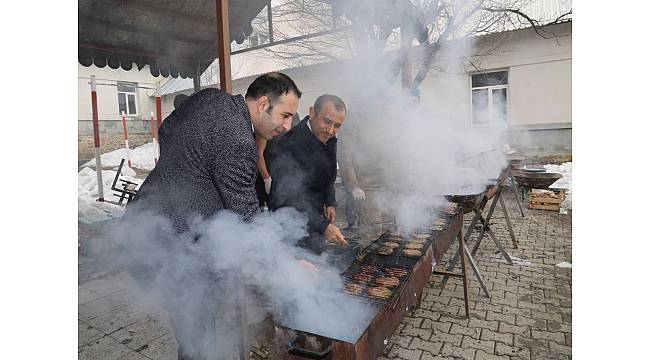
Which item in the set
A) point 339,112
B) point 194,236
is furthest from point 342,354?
point 339,112

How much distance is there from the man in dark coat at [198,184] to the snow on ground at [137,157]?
12332 mm

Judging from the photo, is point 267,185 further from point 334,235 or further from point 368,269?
point 368,269

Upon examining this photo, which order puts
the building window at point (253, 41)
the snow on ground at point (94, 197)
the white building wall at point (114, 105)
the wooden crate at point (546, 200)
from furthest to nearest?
the white building wall at point (114, 105)
the wooden crate at point (546, 200)
the snow on ground at point (94, 197)
the building window at point (253, 41)

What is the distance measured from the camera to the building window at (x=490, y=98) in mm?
8211

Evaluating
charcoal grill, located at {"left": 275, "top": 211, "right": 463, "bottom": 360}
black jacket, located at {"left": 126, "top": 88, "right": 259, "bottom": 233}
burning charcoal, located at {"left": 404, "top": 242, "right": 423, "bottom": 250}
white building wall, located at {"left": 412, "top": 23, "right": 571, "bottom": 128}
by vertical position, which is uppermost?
white building wall, located at {"left": 412, "top": 23, "right": 571, "bottom": 128}

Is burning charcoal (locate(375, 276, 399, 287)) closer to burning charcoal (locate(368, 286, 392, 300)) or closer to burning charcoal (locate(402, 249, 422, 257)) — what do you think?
burning charcoal (locate(368, 286, 392, 300))

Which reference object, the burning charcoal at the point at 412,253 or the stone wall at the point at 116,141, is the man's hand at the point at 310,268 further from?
the stone wall at the point at 116,141

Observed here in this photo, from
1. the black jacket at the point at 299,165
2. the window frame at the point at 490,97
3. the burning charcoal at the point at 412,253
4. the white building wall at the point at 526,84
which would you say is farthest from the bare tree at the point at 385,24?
the burning charcoal at the point at 412,253

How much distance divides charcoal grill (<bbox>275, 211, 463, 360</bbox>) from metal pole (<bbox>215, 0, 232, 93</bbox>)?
1.63 m

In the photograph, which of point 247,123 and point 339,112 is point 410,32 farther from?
point 247,123

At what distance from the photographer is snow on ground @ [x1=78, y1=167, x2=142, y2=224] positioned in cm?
578

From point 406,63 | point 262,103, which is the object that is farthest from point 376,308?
point 406,63

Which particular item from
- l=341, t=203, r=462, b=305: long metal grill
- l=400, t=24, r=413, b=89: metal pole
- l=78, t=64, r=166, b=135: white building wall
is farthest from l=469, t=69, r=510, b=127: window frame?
l=78, t=64, r=166, b=135: white building wall

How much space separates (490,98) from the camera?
27.7 feet
